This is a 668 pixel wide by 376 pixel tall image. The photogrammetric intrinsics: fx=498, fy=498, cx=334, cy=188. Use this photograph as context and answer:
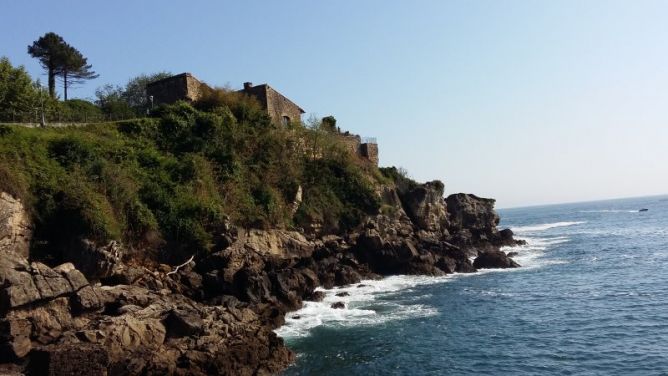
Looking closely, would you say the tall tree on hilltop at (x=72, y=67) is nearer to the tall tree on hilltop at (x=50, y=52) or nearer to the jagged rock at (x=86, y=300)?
the tall tree on hilltop at (x=50, y=52)

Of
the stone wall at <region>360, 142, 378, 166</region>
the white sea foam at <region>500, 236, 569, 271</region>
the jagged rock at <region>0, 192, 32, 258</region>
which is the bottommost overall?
the white sea foam at <region>500, 236, 569, 271</region>

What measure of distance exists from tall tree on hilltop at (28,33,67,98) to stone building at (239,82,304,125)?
24.4m

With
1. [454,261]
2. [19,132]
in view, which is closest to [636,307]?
[454,261]

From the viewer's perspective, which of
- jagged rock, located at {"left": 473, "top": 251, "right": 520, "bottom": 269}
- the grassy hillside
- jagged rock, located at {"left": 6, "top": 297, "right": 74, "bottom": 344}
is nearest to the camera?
jagged rock, located at {"left": 6, "top": 297, "right": 74, "bottom": 344}

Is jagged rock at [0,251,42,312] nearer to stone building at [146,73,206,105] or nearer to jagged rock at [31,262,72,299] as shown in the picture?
jagged rock at [31,262,72,299]

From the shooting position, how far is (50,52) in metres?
58.5

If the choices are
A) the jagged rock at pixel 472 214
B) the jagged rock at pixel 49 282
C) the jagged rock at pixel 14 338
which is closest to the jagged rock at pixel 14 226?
the jagged rock at pixel 49 282

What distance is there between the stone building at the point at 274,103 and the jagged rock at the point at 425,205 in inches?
598

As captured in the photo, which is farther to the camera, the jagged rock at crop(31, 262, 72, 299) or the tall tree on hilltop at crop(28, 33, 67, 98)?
the tall tree on hilltop at crop(28, 33, 67, 98)

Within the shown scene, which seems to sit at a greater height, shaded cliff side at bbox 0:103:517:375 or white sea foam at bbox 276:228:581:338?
shaded cliff side at bbox 0:103:517:375

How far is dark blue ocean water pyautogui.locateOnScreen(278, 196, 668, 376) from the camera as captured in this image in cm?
2133

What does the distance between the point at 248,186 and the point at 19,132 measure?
16.1m

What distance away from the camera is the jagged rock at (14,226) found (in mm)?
23828

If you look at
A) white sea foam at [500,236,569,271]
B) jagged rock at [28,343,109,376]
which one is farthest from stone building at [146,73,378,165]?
jagged rock at [28,343,109,376]
